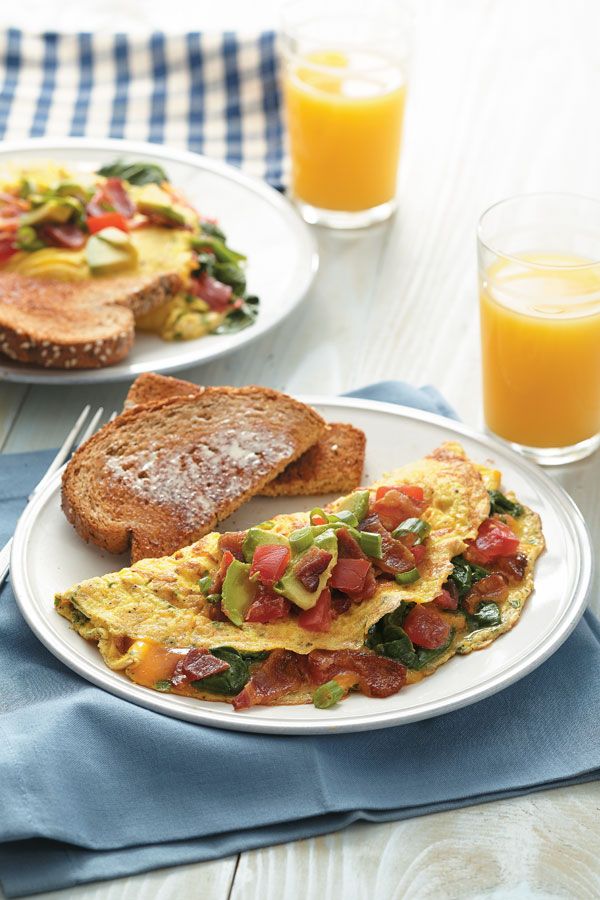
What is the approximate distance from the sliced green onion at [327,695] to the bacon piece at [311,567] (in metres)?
0.24

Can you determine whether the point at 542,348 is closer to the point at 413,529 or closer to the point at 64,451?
the point at 413,529

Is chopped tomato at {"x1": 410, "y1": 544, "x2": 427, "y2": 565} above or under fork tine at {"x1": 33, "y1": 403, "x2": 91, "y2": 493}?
above

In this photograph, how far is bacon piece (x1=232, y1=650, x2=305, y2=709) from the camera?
279 centimetres

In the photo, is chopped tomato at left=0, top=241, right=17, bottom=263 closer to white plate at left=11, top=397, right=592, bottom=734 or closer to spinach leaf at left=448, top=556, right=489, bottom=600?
white plate at left=11, top=397, right=592, bottom=734

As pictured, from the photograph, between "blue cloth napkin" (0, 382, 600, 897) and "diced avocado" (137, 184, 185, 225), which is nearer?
"blue cloth napkin" (0, 382, 600, 897)

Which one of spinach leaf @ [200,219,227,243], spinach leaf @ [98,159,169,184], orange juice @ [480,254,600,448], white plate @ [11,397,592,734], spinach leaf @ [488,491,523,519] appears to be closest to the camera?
white plate @ [11,397,592,734]

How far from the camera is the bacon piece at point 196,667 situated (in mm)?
2795

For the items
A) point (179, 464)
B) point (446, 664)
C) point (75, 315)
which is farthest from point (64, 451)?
point (446, 664)

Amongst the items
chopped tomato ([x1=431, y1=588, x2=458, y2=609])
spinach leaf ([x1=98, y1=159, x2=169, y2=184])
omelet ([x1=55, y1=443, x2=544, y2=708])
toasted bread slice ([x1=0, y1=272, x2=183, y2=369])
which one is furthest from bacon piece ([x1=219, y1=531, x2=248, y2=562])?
spinach leaf ([x1=98, y1=159, x2=169, y2=184])

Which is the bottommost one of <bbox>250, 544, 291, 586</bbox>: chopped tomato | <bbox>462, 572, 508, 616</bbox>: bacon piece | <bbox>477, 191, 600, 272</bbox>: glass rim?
Answer: <bbox>462, 572, 508, 616</bbox>: bacon piece

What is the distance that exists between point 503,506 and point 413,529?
1.30 ft

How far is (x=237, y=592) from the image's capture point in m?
2.92

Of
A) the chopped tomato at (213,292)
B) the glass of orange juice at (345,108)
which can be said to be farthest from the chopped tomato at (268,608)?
the glass of orange juice at (345,108)

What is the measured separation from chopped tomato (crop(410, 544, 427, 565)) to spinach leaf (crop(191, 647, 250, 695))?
546 mm
